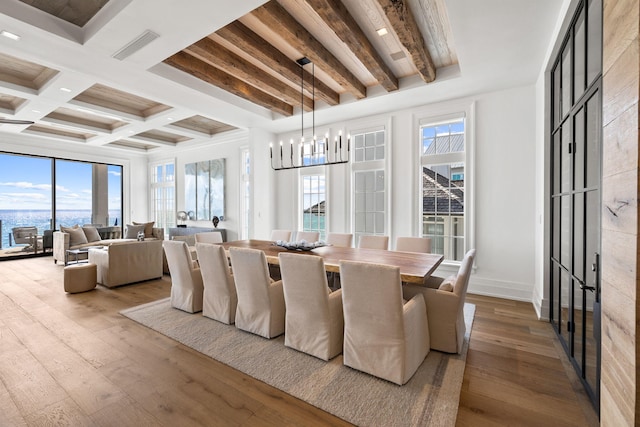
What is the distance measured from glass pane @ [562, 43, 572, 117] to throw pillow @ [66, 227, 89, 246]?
28.4 ft

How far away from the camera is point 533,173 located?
3.81 m

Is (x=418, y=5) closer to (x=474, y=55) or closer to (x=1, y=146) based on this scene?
(x=474, y=55)

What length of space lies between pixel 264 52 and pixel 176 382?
3263 mm

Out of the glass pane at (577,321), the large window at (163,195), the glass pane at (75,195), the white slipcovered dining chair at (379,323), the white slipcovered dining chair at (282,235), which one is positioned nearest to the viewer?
the white slipcovered dining chair at (379,323)

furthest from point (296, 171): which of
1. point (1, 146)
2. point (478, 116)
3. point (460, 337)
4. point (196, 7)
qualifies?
point (1, 146)

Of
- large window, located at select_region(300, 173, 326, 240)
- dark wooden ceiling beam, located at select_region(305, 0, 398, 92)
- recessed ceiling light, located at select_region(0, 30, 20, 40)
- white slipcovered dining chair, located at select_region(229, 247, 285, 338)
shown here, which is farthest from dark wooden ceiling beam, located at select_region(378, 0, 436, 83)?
recessed ceiling light, located at select_region(0, 30, 20, 40)

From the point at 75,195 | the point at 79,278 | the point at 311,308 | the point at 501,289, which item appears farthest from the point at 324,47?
the point at 75,195

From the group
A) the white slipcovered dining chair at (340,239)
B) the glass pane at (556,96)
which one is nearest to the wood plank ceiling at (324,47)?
the glass pane at (556,96)

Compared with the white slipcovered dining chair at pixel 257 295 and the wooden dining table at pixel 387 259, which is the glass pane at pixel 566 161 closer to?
the wooden dining table at pixel 387 259

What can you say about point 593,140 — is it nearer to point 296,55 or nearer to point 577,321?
point 577,321

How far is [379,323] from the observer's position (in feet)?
6.64

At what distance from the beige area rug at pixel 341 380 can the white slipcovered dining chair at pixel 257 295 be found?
0.38 ft

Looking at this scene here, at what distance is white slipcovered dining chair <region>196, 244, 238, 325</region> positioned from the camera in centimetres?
297

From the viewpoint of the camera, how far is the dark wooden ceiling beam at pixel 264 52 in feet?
9.52
